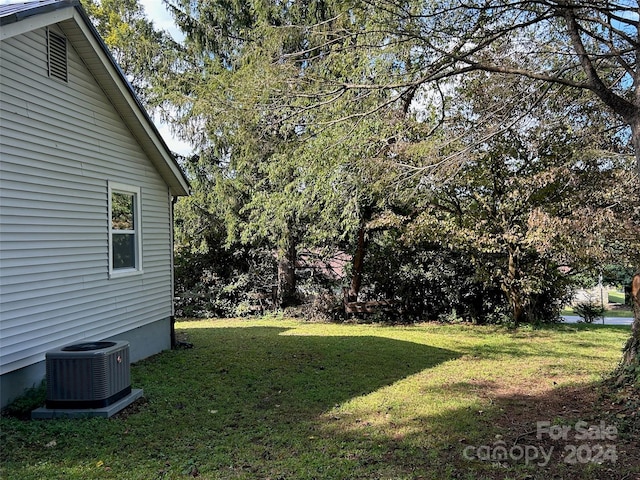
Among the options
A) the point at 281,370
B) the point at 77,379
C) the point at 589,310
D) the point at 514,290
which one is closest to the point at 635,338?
the point at 281,370

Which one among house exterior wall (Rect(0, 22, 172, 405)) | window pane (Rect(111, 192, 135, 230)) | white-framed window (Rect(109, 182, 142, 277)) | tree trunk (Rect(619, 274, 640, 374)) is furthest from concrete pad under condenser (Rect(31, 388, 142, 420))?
tree trunk (Rect(619, 274, 640, 374))

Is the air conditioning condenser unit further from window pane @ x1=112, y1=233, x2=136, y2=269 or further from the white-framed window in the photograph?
window pane @ x1=112, y1=233, x2=136, y2=269

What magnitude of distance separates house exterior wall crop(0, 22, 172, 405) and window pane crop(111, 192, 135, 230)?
0.23 metres

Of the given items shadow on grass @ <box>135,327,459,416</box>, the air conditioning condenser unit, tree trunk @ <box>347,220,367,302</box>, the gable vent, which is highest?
the gable vent

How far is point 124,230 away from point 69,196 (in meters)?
1.40

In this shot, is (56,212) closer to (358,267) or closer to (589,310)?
(358,267)

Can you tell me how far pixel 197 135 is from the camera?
13.4m

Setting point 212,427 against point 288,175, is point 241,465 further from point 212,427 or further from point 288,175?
point 288,175

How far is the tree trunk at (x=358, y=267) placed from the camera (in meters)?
12.7

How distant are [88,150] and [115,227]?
1.24 meters

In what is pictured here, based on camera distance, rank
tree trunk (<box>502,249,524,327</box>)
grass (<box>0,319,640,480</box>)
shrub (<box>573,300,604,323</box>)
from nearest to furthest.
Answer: grass (<box>0,319,640,480</box>) < tree trunk (<box>502,249,524,327</box>) < shrub (<box>573,300,604,323</box>)

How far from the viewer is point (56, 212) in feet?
17.8

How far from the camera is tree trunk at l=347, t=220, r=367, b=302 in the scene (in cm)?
1274

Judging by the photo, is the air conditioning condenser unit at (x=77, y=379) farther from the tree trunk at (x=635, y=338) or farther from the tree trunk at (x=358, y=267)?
the tree trunk at (x=358, y=267)
